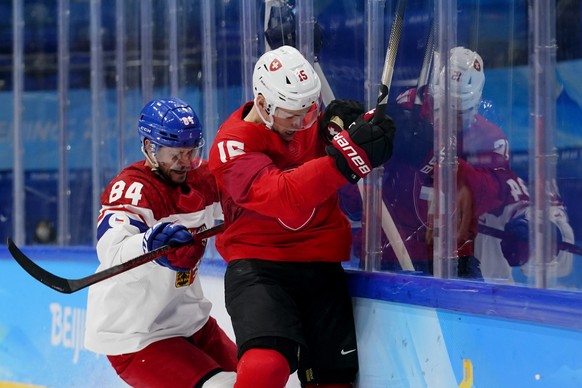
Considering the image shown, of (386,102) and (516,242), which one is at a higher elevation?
(386,102)

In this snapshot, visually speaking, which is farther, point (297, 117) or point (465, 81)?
point (297, 117)

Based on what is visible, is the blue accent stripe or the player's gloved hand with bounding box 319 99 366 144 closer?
the blue accent stripe

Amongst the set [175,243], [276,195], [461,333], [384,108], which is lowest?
[461,333]

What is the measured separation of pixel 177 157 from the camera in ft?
9.75

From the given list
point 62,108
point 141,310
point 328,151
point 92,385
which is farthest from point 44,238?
point 328,151

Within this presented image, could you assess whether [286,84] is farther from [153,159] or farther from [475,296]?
[475,296]

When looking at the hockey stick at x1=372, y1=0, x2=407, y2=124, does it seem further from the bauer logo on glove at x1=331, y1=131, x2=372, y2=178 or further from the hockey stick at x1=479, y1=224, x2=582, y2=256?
the hockey stick at x1=479, y1=224, x2=582, y2=256

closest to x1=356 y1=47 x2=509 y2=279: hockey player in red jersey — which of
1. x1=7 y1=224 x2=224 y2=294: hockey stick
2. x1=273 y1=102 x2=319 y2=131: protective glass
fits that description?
x1=273 y1=102 x2=319 y2=131: protective glass

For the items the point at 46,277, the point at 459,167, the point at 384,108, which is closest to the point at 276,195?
the point at 384,108

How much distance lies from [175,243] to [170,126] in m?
0.38

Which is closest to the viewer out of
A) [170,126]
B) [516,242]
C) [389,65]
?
[516,242]

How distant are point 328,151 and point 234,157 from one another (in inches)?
10.4

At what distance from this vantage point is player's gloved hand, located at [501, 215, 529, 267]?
234 cm

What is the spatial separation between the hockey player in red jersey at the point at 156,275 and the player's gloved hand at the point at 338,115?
0.39 metres
